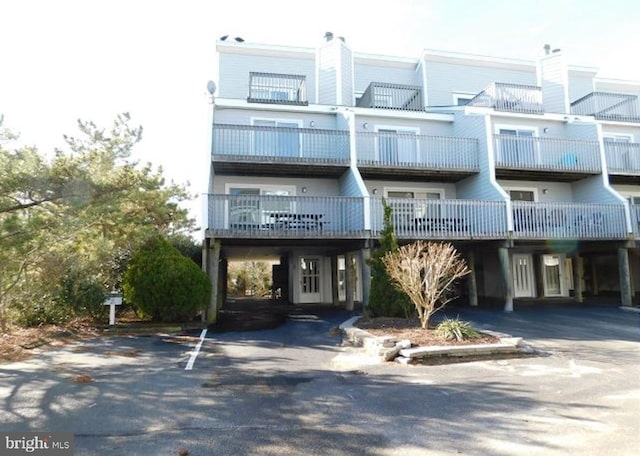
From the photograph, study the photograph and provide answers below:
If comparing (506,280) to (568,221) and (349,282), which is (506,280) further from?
(349,282)

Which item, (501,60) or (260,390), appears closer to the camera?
(260,390)

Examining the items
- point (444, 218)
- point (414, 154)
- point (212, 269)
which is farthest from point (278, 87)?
point (444, 218)

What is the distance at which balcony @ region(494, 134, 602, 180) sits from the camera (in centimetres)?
1580

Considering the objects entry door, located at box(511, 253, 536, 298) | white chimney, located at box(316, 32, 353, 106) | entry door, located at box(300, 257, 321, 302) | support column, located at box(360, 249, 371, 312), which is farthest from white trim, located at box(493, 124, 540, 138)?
entry door, located at box(300, 257, 321, 302)

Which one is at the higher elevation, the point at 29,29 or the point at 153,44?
the point at 153,44

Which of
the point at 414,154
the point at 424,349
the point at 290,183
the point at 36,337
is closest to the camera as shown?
the point at 424,349

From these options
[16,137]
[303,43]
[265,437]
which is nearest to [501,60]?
[303,43]

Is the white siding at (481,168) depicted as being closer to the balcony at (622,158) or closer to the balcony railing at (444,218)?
the balcony railing at (444,218)

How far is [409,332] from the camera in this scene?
30.3ft

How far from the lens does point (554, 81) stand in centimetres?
1939

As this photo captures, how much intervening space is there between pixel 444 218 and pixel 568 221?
4550mm

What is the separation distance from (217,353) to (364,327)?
356 cm

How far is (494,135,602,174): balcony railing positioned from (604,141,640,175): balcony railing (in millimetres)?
701

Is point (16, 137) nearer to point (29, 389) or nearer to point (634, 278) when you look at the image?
point (29, 389)
